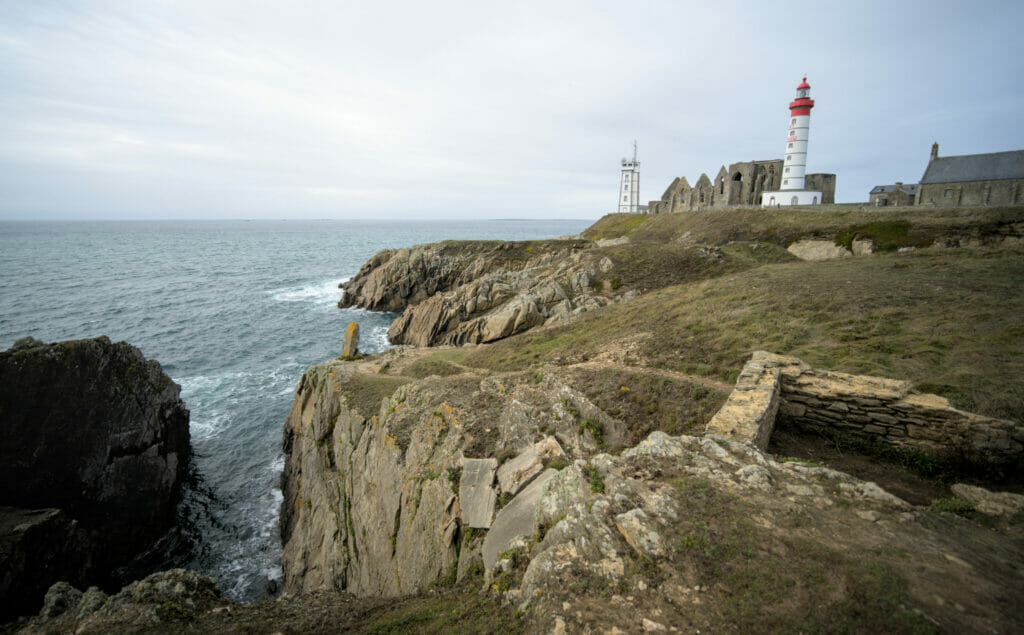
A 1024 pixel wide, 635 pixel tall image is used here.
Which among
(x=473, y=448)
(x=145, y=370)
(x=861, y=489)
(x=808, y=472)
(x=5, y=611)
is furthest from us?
(x=145, y=370)

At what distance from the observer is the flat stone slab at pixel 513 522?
845cm

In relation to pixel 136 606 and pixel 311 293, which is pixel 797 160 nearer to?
pixel 136 606

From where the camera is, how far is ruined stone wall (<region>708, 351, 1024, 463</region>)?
28.7ft

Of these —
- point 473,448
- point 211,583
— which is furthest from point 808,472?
point 211,583

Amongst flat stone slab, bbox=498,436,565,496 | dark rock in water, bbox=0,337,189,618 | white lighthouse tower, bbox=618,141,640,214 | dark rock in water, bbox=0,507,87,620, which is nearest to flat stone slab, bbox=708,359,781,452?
flat stone slab, bbox=498,436,565,496

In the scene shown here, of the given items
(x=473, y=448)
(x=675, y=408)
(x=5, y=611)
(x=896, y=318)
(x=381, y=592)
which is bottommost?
(x=5, y=611)

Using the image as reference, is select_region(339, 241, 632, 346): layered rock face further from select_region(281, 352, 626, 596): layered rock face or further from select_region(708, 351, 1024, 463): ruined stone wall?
select_region(708, 351, 1024, 463): ruined stone wall

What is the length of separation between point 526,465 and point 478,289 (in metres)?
30.3

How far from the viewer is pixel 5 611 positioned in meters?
14.1

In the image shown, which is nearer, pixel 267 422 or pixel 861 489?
pixel 861 489

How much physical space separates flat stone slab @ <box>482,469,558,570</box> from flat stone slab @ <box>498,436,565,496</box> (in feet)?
1.06

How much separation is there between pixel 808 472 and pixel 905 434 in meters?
4.30

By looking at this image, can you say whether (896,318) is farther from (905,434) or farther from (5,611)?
(5,611)

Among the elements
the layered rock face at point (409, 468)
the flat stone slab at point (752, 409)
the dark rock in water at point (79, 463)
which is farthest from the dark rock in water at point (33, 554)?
the flat stone slab at point (752, 409)
